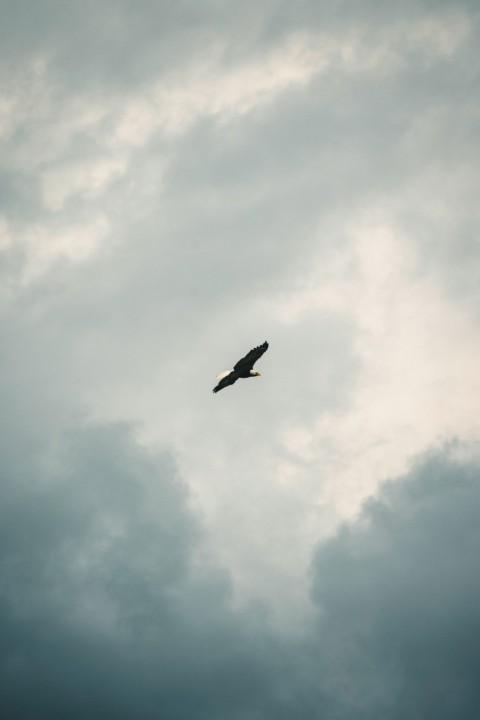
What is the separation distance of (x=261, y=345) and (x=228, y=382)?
5.48 metres

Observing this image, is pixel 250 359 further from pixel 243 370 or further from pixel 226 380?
pixel 226 380

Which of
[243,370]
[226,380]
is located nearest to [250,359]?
[243,370]

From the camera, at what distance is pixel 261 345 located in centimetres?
6512

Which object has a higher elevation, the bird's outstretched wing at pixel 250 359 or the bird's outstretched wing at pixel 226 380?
the bird's outstretched wing at pixel 250 359

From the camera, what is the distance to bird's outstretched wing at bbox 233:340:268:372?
65.2m

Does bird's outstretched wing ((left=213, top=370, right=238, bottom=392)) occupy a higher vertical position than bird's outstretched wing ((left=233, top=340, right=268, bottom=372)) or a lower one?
lower

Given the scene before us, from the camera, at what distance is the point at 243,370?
67.2 meters

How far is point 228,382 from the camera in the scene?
223 feet

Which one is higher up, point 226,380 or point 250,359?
point 250,359

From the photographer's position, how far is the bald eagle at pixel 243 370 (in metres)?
65.4

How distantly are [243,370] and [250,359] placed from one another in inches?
73.2

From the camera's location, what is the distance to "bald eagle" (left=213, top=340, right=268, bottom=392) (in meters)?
65.4

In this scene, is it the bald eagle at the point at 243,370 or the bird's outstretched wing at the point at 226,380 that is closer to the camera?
the bald eagle at the point at 243,370

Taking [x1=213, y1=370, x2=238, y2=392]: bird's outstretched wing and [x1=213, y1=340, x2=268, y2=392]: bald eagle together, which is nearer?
[x1=213, y1=340, x2=268, y2=392]: bald eagle
